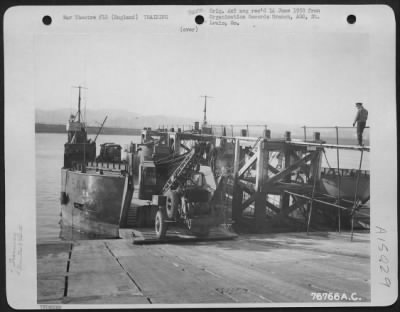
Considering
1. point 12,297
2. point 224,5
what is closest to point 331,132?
point 224,5

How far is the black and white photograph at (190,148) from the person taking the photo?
277 centimetres

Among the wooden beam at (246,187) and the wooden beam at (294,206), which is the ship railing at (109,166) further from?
the wooden beam at (294,206)

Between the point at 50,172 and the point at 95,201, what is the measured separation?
1.48 feet

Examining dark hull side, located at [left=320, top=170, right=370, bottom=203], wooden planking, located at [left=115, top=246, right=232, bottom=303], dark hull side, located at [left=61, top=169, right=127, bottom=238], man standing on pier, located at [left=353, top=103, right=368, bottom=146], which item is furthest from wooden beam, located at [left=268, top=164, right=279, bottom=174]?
dark hull side, located at [left=61, top=169, right=127, bottom=238]

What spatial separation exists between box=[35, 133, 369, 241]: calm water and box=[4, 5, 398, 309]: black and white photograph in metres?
0.01

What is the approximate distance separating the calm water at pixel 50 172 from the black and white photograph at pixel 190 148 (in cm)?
1

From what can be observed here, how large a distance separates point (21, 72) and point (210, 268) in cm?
A: 200

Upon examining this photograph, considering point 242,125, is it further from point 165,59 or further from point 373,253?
point 373,253

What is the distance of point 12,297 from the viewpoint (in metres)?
2.79

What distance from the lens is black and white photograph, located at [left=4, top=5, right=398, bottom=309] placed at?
2.77 m

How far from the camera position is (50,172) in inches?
113

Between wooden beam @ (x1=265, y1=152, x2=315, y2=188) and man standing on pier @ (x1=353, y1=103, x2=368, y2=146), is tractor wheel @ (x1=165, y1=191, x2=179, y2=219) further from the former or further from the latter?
man standing on pier @ (x1=353, y1=103, x2=368, y2=146)

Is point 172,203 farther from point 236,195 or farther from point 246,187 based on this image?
point 246,187

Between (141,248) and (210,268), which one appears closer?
(210,268)
